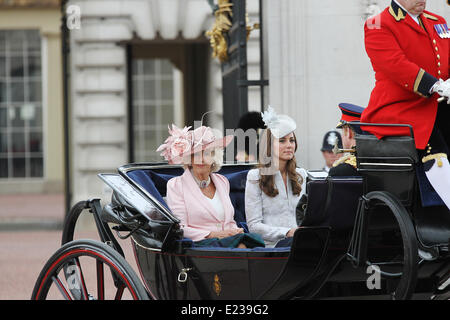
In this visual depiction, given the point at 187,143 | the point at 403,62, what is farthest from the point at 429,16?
the point at 187,143

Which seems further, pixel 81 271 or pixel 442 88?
pixel 81 271

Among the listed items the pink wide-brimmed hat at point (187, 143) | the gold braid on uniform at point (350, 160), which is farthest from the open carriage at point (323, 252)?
the pink wide-brimmed hat at point (187, 143)

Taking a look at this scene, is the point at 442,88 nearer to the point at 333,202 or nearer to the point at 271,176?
the point at 333,202

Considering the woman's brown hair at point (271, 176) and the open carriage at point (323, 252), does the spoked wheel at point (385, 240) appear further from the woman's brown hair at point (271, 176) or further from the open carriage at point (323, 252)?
the woman's brown hair at point (271, 176)

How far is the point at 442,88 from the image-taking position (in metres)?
3.58

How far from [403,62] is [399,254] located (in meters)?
0.78

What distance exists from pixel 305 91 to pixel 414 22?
3.45 metres

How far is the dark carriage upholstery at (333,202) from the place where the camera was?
3676mm

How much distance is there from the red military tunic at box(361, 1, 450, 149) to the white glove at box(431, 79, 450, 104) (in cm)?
6

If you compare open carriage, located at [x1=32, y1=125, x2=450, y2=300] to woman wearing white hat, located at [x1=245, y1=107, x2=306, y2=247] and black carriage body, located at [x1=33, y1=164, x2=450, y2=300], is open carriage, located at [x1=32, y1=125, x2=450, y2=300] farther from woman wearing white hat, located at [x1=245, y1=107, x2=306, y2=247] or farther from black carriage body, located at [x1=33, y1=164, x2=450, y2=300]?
woman wearing white hat, located at [x1=245, y1=107, x2=306, y2=247]

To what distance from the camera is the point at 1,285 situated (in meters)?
7.75

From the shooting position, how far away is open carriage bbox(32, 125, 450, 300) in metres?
3.55

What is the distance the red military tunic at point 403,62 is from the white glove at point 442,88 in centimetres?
6
